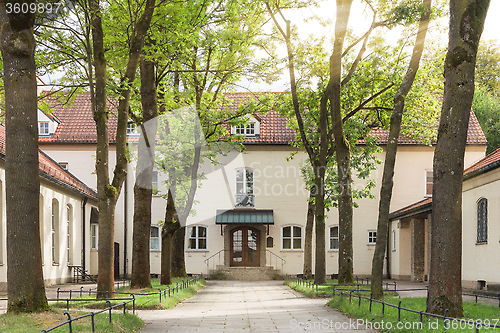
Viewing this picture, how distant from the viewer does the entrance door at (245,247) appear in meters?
33.0

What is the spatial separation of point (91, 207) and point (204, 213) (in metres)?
6.70

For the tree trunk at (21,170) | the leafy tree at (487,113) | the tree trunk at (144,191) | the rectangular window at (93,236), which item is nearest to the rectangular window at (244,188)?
the rectangular window at (93,236)

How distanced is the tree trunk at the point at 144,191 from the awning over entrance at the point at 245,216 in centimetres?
1436

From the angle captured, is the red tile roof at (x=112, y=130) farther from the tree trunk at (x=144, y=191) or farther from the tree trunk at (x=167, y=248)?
the tree trunk at (x=144, y=191)

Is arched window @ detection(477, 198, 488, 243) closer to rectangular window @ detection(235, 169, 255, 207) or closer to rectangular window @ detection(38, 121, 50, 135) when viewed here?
rectangular window @ detection(235, 169, 255, 207)

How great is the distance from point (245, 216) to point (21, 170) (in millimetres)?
23485

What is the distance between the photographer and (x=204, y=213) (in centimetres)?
3297

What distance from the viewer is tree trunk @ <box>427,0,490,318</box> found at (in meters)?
9.20

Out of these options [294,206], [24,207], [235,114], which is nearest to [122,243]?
[294,206]

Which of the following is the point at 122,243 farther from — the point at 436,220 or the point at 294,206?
the point at 436,220

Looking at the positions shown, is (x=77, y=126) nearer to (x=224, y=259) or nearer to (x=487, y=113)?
(x=224, y=259)

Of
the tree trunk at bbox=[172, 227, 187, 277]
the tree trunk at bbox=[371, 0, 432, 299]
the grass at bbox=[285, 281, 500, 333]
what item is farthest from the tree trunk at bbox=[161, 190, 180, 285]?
the tree trunk at bbox=[371, 0, 432, 299]

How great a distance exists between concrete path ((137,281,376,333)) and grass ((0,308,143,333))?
1.65ft

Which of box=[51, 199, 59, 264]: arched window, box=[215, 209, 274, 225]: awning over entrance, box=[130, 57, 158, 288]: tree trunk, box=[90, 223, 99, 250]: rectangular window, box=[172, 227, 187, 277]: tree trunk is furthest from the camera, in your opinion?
box=[215, 209, 274, 225]: awning over entrance
